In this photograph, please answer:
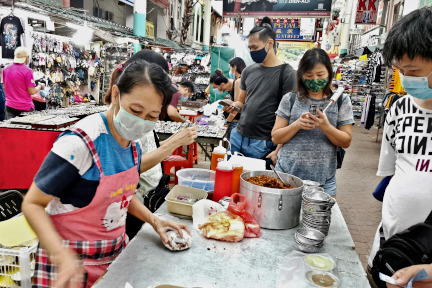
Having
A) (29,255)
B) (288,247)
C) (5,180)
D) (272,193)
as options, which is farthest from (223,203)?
(5,180)

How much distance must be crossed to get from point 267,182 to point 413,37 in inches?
41.1

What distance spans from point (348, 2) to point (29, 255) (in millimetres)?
20457

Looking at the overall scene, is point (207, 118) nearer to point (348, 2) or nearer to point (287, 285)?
point (287, 285)

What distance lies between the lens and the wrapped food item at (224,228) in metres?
1.64

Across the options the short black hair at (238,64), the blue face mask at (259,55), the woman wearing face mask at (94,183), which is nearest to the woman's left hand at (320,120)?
the woman wearing face mask at (94,183)

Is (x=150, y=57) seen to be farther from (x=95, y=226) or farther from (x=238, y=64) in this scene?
(x=238, y=64)

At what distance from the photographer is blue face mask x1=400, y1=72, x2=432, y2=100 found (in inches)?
61.0

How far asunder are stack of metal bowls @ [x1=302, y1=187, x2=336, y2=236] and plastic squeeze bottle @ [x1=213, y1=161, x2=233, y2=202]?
485 millimetres

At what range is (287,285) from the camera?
1.30 meters

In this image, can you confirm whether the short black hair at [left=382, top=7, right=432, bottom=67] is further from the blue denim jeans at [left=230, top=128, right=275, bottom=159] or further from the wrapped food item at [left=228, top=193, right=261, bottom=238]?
the blue denim jeans at [left=230, top=128, right=275, bottom=159]

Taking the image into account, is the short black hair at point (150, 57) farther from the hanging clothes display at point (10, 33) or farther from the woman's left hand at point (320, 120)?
the hanging clothes display at point (10, 33)

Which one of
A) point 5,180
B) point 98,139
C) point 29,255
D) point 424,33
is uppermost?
point 424,33

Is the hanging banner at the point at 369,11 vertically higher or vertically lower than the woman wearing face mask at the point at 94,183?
higher

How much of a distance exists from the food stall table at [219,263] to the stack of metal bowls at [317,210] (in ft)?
0.36
